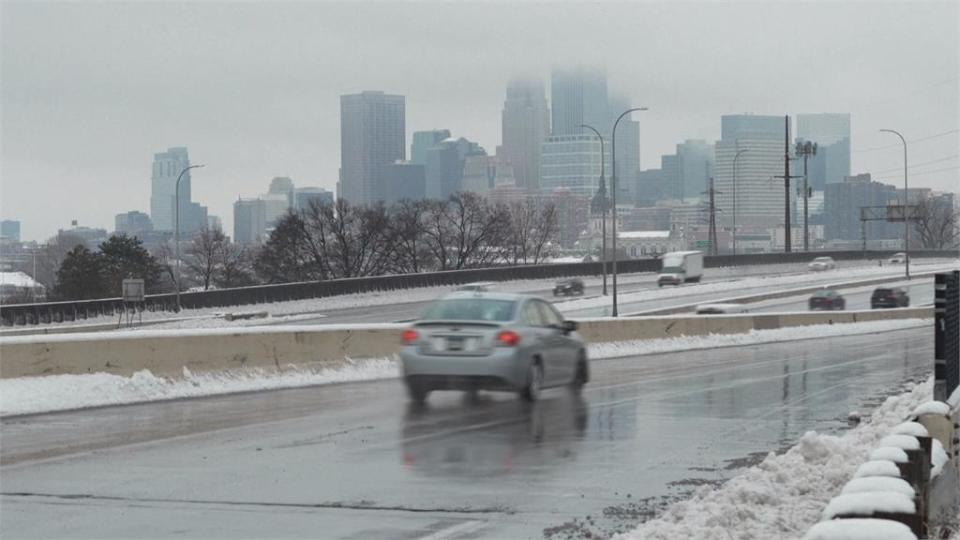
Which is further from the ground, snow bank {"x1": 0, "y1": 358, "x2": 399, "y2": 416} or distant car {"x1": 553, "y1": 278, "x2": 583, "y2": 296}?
snow bank {"x1": 0, "y1": 358, "x2": 399, "y2": 416}

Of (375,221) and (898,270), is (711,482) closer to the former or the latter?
(898,270)

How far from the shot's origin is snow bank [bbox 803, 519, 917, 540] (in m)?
5.60

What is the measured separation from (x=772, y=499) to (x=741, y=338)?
31.9 metres

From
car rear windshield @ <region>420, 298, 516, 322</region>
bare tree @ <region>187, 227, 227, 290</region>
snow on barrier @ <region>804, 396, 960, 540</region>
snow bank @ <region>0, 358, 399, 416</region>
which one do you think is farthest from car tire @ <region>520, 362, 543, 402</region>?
bare tree @ <region>187, 227, 227, 290</region>

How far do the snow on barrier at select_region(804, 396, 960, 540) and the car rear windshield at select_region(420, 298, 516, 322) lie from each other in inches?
310

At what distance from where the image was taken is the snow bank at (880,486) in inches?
263

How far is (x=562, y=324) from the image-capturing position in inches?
819

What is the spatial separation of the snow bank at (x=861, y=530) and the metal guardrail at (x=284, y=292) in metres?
57.8

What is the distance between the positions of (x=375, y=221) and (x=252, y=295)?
56268 mm

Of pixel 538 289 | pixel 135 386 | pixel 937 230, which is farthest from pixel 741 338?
pixel 937 230

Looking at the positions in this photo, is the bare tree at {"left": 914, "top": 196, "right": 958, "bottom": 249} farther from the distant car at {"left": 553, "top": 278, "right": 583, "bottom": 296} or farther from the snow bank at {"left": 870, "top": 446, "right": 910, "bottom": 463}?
the snow bank at {"left": 870, "top": 446, "right": 910, "bottom": 463}

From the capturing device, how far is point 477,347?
18.4 metres

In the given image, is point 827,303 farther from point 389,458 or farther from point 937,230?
point 937,230

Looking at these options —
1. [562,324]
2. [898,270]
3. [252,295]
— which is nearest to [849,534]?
[562,324]
